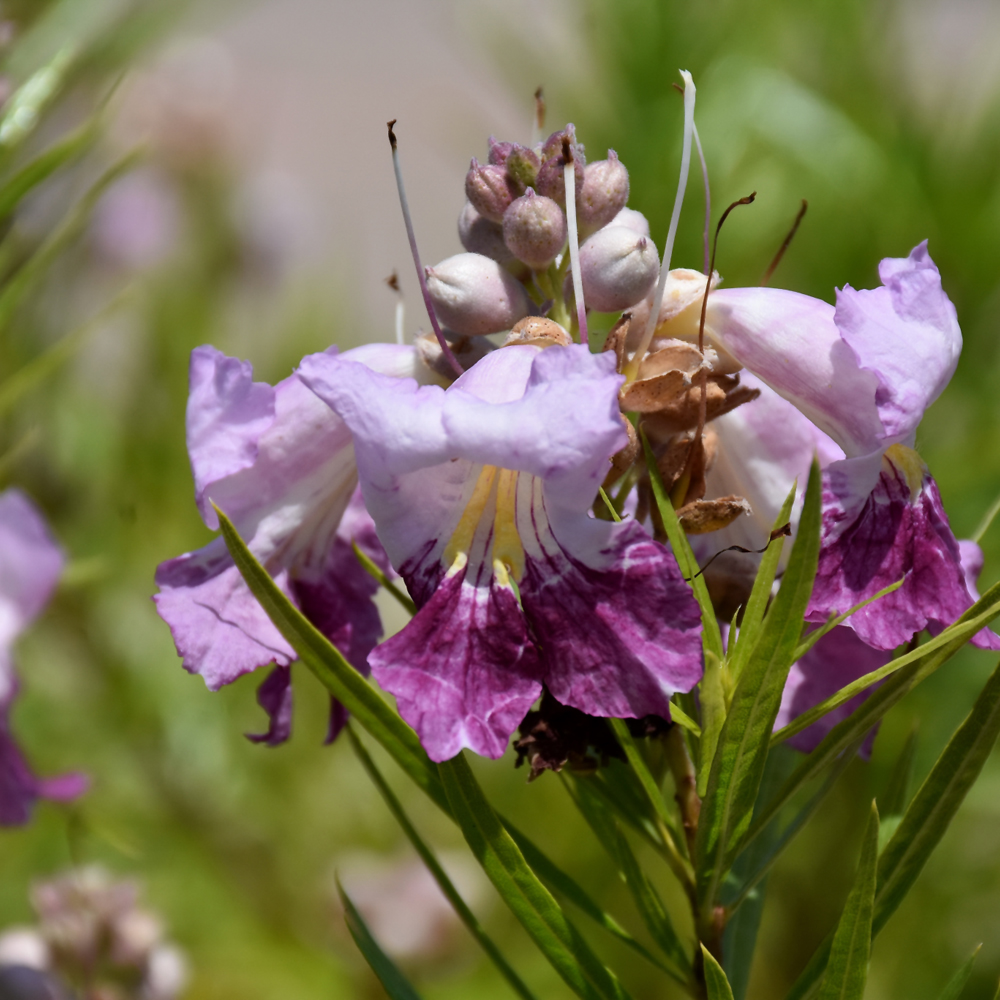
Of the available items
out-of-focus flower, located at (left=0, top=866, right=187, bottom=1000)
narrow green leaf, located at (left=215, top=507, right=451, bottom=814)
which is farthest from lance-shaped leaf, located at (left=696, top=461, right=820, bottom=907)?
out-of-focus flower, located at (left=0, top=866, right=187, bottom=1000)

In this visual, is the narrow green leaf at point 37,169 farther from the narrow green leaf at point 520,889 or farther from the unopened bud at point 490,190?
the narrow green leaf at point 520,889

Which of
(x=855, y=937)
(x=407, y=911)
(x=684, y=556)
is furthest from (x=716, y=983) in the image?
(x=407, y=911)

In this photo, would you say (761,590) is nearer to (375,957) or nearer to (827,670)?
(827,670)

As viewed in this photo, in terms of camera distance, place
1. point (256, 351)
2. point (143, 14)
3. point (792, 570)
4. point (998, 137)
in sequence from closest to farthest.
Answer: point (792, 570), point (143, 14), point (998, 137), point (256, 351)

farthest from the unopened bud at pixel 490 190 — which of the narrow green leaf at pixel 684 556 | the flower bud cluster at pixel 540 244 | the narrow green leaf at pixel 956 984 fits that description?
the narrow green leaf at pixel 956 984

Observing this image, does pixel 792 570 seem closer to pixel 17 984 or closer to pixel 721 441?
pixel 721 441

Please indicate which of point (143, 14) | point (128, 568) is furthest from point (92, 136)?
point (128, 568)
